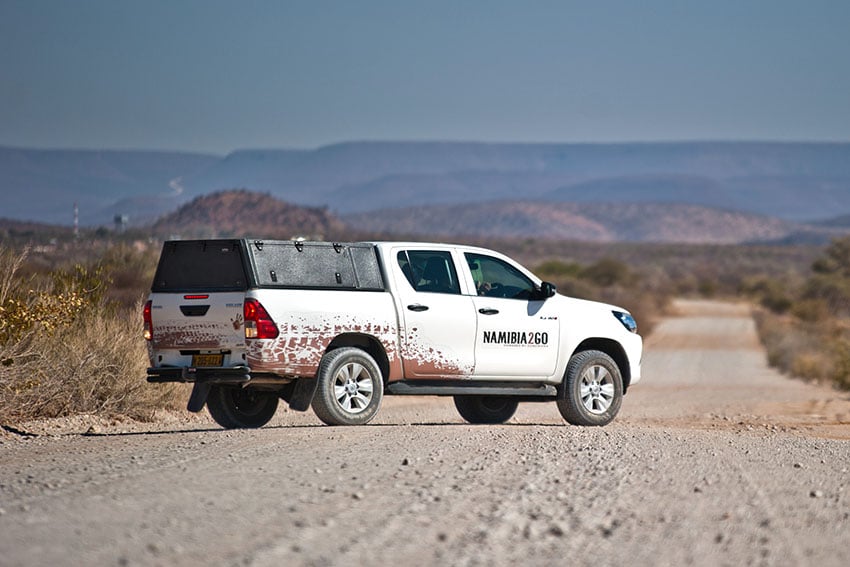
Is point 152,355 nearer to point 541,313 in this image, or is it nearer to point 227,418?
point 227,418

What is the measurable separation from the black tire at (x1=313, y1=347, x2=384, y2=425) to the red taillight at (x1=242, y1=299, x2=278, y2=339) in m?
0.80

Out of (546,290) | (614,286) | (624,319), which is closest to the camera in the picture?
(546,290)

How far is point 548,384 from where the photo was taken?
1534cm

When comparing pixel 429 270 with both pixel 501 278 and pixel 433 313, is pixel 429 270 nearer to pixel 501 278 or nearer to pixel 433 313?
pixel 433 313

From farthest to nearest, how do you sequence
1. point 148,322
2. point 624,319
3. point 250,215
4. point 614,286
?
point 250,215, point 614,286, point 624,319, point 148,322

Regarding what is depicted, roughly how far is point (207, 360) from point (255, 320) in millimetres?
690

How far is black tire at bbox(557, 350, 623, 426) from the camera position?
15344 mm

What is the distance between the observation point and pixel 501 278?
15.2 metres

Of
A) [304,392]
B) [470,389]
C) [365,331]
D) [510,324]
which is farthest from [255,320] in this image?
[510,324]

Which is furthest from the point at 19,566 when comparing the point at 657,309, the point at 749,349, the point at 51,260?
the point at 657,309

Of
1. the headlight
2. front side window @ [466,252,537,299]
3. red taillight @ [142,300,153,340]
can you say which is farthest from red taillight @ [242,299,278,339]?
the headlight

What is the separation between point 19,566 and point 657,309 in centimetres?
6099

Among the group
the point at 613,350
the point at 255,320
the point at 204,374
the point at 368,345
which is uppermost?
the point at 255,320

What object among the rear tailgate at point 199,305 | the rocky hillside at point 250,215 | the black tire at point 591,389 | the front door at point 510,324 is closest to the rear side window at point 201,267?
the rear tailgate at point 199,305
